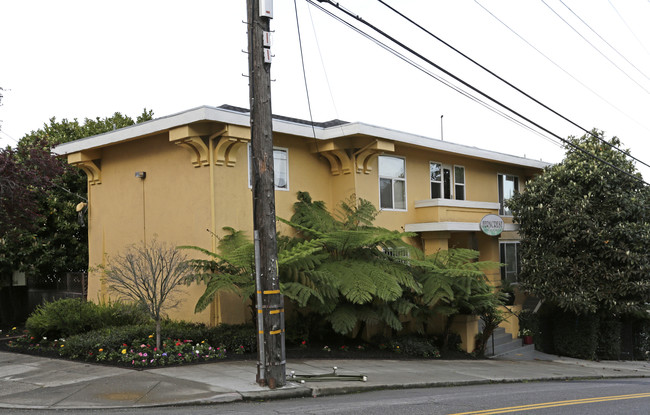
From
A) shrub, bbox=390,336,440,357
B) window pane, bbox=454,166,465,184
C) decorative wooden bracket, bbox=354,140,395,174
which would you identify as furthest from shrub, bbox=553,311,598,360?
decorative wooden bracket, bbox=354,140,395,174

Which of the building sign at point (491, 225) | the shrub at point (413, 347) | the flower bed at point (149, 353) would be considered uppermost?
the building sign at point (491, 225)

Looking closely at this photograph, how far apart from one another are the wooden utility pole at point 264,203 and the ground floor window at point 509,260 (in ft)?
50.1

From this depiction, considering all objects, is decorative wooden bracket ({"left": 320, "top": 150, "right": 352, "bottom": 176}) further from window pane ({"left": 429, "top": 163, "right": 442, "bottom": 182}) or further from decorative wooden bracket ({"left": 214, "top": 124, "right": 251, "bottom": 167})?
window pane ({"left": 429, "top": 163, "right": 442, "bottom": 182})

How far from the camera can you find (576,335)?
20312 mm

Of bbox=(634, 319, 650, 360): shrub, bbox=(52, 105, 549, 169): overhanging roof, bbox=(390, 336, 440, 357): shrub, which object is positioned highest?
bbox=(52, 105, 549, 169): overhanging roof

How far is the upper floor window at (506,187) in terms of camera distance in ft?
79.1

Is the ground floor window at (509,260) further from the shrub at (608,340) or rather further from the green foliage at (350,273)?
the green foliage at (350,273)

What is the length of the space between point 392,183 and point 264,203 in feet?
31.2

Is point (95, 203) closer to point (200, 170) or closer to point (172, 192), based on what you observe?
point (172, 192)

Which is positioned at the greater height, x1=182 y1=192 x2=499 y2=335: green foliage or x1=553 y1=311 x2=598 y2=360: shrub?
x1=182 y1=192 x2=499 y2=335: green foliage

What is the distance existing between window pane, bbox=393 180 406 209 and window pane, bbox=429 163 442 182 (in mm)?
1618

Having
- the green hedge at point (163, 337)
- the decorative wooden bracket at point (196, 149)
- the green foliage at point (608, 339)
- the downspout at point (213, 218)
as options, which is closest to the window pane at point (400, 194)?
the downspout at point (213, 218)

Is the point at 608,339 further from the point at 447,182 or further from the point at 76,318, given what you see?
the point at 76,318

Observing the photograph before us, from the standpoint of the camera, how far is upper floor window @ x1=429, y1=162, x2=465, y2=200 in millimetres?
20938
